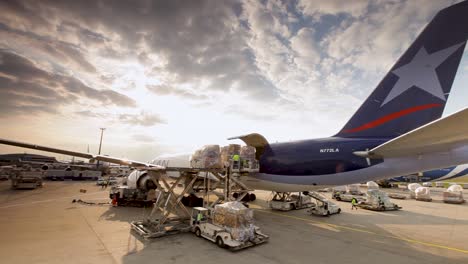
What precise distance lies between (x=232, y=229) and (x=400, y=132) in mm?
9496

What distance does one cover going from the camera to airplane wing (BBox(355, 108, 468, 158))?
20.4 ft

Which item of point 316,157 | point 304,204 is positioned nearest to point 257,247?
point 316,157

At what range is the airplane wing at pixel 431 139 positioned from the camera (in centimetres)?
623

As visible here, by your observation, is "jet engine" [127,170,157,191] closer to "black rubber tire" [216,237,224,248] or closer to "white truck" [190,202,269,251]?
"white truck" [190,202,269,251]

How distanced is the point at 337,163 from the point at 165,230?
951cm

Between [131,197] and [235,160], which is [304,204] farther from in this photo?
[131,197]

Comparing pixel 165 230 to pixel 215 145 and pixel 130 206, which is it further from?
pixel 130 206

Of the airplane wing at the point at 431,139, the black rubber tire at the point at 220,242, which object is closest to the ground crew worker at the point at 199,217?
the black rubber tire at the point at 220,242

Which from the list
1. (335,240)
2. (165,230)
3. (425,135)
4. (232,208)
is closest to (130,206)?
(165,230)

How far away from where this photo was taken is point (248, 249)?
29.9 feet

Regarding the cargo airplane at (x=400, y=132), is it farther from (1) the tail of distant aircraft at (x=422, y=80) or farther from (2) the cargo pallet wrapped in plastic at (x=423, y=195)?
(2) the cargo pallet wrapped in plastic at (x=423, y=195)

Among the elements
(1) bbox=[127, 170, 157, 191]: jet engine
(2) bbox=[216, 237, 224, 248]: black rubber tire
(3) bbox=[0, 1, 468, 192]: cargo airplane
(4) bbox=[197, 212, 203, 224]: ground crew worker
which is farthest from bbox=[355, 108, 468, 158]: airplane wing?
(1) bbox=[127, 170, 157, 191]: jet engine

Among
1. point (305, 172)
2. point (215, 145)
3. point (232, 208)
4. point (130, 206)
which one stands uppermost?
point (215, 145)

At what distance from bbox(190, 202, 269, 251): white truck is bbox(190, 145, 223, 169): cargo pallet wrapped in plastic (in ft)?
9.64
